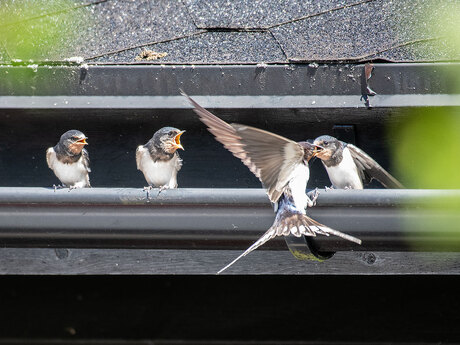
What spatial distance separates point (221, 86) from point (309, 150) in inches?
13.9

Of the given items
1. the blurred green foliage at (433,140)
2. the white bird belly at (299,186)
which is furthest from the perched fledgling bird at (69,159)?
the blurred green foliage at (433,140)

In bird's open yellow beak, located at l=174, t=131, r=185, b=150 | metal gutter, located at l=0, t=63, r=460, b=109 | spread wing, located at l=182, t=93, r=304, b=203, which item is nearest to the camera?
spread wing, located at l=182, t=93, r=304, b=203

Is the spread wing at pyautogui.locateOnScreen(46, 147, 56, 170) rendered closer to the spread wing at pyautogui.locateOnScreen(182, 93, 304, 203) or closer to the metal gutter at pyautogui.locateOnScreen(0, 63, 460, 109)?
the metal gutter at pyautogui.locateOnScreen(0, 63, 460, 109)

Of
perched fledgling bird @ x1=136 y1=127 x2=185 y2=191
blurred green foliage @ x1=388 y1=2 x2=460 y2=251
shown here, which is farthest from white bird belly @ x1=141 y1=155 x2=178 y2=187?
blurred green foliage @ x1=388 y1=2 x2=460 y2=251

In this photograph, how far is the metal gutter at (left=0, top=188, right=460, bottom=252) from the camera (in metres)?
1.86

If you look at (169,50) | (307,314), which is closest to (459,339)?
(307,314)

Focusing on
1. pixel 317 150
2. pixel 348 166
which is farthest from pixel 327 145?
pixel 348 166

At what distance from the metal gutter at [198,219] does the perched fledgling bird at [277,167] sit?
3 cm

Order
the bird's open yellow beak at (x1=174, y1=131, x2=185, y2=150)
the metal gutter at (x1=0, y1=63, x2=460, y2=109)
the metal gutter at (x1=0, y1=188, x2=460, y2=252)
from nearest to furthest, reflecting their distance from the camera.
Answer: the metal gutter at (x1=0, y1=188, x2=460, y2=252)
the metal gutter at (x1=0, y1=63, x2=460, y2=109)
the bird's open yellow beak at (x1=174, y1=131, x2=185, y2=150)

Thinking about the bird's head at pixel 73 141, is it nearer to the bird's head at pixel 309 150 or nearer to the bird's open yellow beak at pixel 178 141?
the bird's open yellow beak at pixel 178 141

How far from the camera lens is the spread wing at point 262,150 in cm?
201

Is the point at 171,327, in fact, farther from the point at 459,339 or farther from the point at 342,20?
the point at 342,20

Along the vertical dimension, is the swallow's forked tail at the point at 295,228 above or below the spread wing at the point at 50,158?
below

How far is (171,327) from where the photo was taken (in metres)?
2.71
